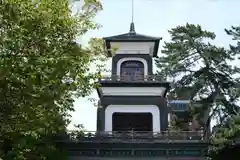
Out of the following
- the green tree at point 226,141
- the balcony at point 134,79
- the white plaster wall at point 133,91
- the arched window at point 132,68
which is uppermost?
the arched window at point 132,68

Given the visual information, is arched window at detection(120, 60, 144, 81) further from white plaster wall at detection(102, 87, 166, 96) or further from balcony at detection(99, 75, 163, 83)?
white plaster wall at detection(102, 87, 166, 96)

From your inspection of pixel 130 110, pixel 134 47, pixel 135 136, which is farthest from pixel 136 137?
pixel 134 47

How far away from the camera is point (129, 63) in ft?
54.7

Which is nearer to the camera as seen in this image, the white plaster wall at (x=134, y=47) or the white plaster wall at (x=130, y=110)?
the white plaster wall at (x=130, y=110)

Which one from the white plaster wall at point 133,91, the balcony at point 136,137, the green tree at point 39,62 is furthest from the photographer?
the white plaster wall at point 133,91

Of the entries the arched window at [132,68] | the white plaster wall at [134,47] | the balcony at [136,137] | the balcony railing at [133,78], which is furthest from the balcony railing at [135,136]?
the white plaster wall at [134,47]

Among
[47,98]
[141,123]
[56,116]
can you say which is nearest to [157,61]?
[141,123]

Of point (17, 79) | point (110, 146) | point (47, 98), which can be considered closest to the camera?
point (17, 79)

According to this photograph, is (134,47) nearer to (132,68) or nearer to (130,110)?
(132,68)

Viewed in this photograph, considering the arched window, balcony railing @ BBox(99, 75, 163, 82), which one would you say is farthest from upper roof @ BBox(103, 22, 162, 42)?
balcony railing @ BBox(99, 75, 163, 82)

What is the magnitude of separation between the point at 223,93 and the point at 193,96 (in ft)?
5.28

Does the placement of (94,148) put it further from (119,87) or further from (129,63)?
(129,63)

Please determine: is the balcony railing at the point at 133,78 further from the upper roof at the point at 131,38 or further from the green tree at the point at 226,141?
the green tree at the point at 226,141

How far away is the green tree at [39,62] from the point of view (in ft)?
23.7
